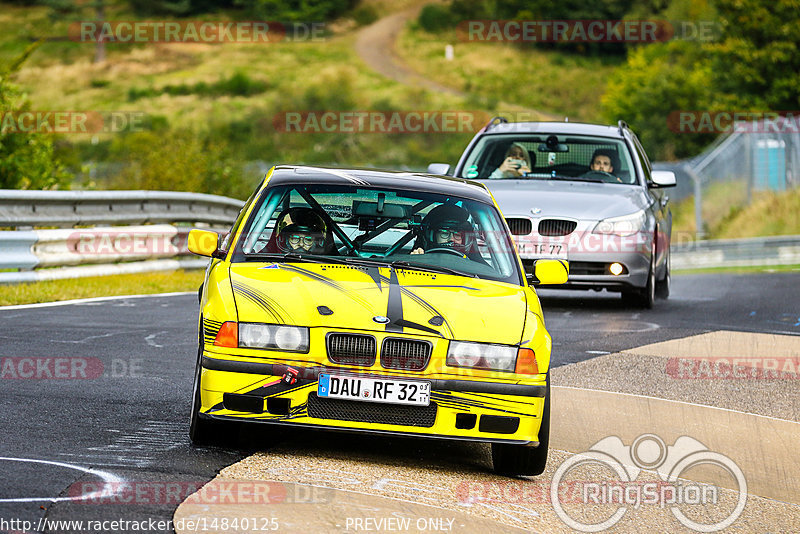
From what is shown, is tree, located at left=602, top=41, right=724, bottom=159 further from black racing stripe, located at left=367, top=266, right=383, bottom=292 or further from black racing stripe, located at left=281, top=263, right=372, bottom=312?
black racing stripe, located at left=281, top=263, right=372, bottom=312

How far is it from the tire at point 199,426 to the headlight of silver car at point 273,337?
A: 27 cm

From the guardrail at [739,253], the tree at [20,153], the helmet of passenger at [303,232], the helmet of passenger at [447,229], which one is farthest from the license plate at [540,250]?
the guardrail at [739,253]

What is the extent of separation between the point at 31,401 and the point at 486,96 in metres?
87.3

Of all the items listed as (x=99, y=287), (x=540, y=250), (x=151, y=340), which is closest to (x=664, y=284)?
(x=540, y=250)

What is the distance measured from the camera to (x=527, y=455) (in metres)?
6.10

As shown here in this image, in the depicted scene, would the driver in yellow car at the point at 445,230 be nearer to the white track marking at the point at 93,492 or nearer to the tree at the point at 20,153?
the white track marking at the point at 93,492

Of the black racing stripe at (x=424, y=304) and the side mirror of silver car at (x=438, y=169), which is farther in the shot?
the side mirror of silver car at (x=438, y=169)

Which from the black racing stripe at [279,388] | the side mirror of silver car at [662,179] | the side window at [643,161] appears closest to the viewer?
the black racing stripe at [279,388]

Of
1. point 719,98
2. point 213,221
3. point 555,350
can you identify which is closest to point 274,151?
point 719,98

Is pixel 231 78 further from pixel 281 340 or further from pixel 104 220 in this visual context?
pixel 281 340

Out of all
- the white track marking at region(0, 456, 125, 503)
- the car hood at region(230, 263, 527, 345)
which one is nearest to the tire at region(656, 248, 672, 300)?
the car hood at region(230, 263, 527, 345)

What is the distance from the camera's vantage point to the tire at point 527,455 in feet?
19.9

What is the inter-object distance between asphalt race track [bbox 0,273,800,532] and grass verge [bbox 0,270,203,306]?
0.51m

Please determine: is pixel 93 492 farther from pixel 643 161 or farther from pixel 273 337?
pixel 643 161
